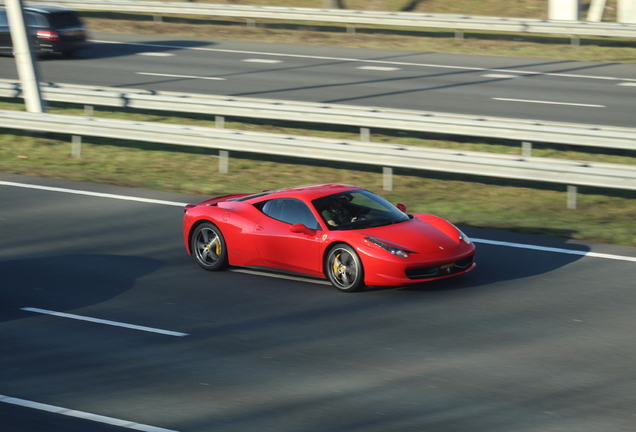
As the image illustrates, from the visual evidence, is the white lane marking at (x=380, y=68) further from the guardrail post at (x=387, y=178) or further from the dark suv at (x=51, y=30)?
the guardrail post at (x=387, y=178)

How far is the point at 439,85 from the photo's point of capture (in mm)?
23406

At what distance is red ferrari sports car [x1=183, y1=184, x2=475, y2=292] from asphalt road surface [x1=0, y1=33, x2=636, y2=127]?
33.1 ft

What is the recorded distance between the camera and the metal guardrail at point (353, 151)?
13.5m

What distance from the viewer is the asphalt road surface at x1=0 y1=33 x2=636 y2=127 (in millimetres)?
21075

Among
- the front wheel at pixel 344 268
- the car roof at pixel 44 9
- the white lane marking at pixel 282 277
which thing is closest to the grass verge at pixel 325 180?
the white lane marking at pixel 282 277

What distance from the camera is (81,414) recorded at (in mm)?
6719

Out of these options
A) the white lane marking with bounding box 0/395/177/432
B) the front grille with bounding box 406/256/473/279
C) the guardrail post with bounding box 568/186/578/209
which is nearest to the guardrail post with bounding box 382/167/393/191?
the guardrail post with bounding box 568/186/578/209

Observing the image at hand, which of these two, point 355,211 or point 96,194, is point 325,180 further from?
point 355,211

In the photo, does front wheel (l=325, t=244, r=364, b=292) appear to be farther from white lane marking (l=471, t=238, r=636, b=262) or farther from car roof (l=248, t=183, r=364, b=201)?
white lane marking (l=471, t=238, r=636, b=262)

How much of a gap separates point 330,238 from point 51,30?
19.8 metres

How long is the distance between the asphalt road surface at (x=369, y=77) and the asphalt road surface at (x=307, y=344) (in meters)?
9.57

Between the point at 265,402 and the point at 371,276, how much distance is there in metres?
3.07

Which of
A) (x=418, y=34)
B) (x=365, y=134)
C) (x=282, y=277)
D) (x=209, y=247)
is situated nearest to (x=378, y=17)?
(x=418, y=34)

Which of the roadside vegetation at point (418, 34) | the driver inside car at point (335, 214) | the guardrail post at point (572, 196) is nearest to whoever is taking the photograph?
the driver inside car at point (335, 214)
